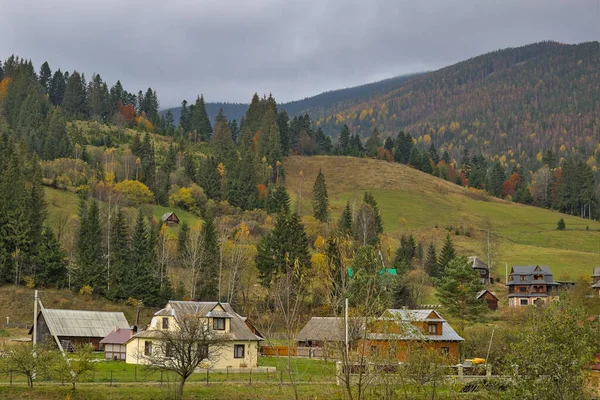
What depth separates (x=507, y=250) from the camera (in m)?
133

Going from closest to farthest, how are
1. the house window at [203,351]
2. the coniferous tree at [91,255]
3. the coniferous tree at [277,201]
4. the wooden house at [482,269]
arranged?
the house window at [203,351] → the coniferous tree at [91,255] → the wooden house at [482,269] → the coniferous tree at [277,201]

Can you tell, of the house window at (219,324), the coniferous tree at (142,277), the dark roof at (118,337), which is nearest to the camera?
the house window at (219,324)

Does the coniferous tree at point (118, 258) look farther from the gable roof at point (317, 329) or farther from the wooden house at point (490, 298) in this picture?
the wooden house at point (490, 298)

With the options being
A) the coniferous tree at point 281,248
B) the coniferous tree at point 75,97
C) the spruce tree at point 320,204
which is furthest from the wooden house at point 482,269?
the coniferous tree at point 75,97

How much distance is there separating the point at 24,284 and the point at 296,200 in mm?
76340

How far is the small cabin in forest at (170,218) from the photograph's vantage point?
417ft

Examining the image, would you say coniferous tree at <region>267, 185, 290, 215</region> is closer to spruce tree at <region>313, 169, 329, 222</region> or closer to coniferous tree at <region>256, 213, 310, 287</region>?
spruce tree at <region>313, 169, 329, 222</region>

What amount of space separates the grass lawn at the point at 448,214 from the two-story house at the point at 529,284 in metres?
4.67

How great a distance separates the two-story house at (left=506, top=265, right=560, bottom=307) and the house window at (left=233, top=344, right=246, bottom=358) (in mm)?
52365

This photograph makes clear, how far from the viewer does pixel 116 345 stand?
6500 centimetres

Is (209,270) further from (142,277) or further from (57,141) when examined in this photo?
(57,141)

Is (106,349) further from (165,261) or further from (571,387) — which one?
(571,387)

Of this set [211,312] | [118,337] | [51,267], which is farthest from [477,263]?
[118,337]

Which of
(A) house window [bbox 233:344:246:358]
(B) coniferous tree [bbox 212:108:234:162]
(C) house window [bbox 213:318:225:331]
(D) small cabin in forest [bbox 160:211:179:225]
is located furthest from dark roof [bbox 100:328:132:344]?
(B) coniferous tree [bbox 212:108:234:162]
